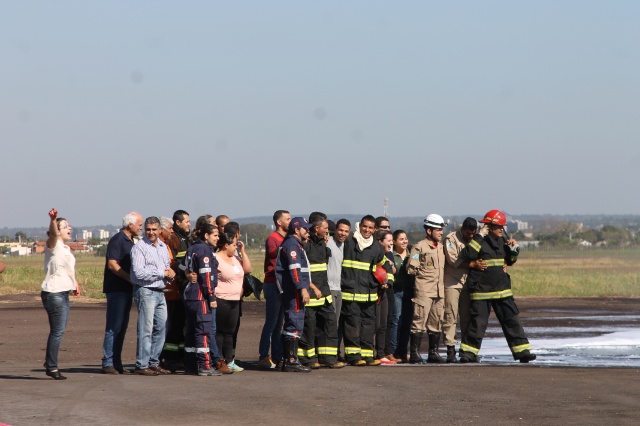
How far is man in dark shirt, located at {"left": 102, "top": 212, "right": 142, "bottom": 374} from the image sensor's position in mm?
13070

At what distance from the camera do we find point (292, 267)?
1352 cm

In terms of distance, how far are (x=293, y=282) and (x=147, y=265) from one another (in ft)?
5.82

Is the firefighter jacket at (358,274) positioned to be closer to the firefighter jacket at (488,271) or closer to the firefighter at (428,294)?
the firefighter at (428,294)

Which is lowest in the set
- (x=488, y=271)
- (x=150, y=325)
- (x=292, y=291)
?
(x=150, y=325)

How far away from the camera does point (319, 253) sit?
14227 mm

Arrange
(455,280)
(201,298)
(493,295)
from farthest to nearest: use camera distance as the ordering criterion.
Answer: (455,280) < (493,295) < (201,298)

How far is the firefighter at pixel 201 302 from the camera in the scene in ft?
42.8

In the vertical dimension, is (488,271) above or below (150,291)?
above

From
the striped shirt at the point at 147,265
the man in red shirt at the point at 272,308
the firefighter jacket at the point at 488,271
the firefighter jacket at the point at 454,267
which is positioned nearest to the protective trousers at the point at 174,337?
the striped shirt at the point at 147,265

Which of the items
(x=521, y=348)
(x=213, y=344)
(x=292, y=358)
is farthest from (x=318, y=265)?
(x=521, y=348)

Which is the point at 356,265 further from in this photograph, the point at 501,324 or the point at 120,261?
the point at 120,261

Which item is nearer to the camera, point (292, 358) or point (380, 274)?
point (292, 358)

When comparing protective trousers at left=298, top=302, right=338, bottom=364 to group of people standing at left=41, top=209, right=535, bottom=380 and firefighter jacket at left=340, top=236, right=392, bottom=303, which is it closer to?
group of people standing at left=41, top=209, right=535, bottom=380

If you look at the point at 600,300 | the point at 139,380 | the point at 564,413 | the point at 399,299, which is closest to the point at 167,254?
the point at 139,380
